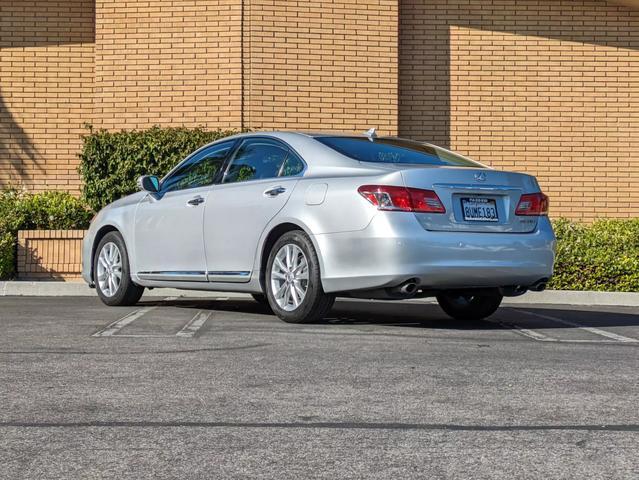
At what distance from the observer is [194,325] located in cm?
902

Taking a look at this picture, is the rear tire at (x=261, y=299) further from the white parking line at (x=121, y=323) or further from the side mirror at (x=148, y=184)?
the side mirror at (x=148, y=184)

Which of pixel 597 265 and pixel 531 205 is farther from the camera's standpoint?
pixel 597 265

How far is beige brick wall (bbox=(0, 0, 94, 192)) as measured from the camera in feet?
59.2

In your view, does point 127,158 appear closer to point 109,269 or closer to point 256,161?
point 109,269

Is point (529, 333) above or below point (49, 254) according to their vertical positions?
below

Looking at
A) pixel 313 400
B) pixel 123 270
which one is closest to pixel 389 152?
pixel 123 270

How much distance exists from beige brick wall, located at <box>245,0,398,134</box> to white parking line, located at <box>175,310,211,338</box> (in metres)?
7.13

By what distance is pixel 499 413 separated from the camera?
17.3 ft

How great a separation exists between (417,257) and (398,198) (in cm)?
44

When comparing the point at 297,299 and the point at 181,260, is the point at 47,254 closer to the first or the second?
the point at 181,260

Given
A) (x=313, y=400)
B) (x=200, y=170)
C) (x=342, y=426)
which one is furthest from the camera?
(x=200, y=170)

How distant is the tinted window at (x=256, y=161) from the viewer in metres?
9.70

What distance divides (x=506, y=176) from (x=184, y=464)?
5.33m

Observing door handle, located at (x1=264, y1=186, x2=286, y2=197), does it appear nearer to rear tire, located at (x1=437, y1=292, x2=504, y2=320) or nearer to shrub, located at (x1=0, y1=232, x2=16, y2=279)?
rear tire, located at (x1=437, y1=292, x2=504, y2=320)
